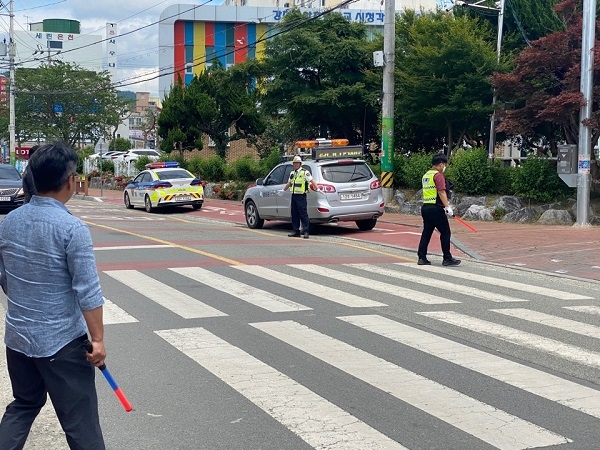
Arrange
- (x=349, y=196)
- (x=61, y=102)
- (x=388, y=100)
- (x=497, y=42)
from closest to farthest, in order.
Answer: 1. (x=349, y=196)
2. (x=388, y=100)
3. (x=497, y=42)
4. (x=61, y=102)

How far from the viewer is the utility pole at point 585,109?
58.4 ft

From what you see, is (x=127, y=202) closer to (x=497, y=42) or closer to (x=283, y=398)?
(x=497, y=42)

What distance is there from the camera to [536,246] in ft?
50.1

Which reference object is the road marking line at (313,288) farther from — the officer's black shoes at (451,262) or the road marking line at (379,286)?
the officer's black shoes at (451,262)

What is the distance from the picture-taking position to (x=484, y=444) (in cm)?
488

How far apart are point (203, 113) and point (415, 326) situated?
3363 centimetres

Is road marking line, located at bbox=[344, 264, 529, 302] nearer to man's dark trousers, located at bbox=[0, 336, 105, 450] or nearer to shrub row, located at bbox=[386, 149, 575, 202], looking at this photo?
man's dark trousers, located at bbox=[0, 336, 105, 450]

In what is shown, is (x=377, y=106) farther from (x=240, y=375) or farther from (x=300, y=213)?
(x=240, y=375)

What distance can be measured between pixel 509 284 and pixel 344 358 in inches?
194

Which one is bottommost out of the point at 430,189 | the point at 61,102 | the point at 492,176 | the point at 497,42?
the point at 430,189

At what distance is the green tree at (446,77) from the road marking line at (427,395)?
54.7 ft

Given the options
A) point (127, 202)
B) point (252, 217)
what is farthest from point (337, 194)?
point (127, 202)

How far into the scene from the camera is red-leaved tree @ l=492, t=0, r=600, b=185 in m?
18.8

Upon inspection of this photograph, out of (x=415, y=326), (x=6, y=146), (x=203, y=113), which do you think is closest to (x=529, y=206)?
(x=415, y=326)
